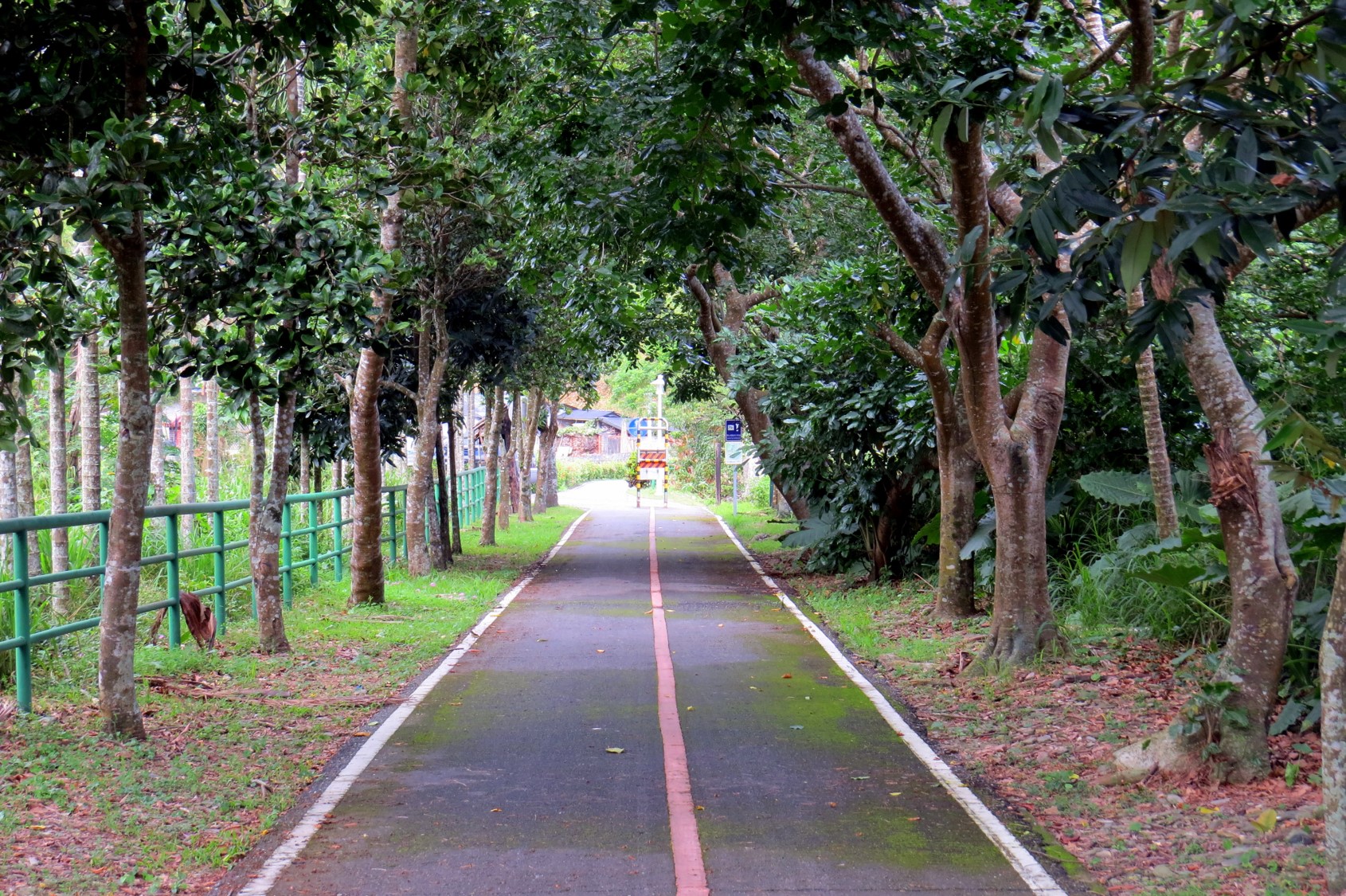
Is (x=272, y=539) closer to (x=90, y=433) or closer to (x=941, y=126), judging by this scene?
(x=90, y=433)

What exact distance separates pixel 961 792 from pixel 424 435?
13739 mm

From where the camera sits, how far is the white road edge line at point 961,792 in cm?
554

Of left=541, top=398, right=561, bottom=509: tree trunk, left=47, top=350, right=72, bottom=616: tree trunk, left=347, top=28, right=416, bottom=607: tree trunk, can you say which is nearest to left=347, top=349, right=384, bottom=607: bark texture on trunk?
left=347, top=28, right=416, bottom=607: tree trunk

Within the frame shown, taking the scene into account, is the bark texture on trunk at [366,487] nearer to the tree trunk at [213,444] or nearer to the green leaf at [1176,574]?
the tree trunk at [213,444]

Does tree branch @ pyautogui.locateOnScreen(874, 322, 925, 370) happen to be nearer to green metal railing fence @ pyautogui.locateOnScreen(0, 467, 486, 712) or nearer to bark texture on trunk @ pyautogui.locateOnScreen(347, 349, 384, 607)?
bark texture on trunk @ pyautogui.locateOnScreen(347, 349, 384, 607)

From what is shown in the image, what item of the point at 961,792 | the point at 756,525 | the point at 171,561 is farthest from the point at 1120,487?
the point at 756,525

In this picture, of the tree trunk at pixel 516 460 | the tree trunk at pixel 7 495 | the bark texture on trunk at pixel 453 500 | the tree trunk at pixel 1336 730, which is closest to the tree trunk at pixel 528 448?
the tree trunk at pixel 516 460

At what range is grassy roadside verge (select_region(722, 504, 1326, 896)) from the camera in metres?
5.60

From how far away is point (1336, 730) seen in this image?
4867mm

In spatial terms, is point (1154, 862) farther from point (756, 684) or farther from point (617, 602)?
point (617, 602)

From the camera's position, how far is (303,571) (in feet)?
57.3

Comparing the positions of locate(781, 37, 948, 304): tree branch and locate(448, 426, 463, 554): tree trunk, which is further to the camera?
locate(448, 426, 463, 554): tree trunk

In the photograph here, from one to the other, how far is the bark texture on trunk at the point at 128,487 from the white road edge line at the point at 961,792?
17.2 ft

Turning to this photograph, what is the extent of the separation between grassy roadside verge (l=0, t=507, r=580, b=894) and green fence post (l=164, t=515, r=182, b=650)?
235 millimetres
